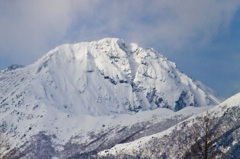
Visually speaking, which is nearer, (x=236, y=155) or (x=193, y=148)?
(x=193, y=148)

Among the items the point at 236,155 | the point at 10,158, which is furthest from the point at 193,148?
the point at 236,155

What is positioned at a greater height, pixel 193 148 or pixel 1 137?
pixel 1 137

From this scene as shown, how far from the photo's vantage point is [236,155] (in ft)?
651

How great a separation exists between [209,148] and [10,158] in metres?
20.8

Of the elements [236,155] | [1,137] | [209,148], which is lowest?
[209,148]

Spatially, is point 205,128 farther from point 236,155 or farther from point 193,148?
point 236,155

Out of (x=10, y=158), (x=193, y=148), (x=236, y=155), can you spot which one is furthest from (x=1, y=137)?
(x=236, y=155)

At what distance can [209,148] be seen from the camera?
31.5 meters

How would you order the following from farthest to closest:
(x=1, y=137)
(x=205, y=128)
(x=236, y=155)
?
(x=236, y=155), (x=1, y=137), (x=205, y=128)

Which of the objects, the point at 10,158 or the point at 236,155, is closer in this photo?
the point at 10,158

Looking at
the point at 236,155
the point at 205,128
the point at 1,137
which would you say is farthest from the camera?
the point at 236,155

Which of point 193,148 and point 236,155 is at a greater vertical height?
point 236,155

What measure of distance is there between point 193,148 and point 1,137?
A: 21.1 m

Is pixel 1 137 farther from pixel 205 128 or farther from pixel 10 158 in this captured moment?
pixel 205 128
